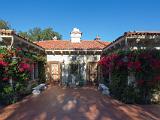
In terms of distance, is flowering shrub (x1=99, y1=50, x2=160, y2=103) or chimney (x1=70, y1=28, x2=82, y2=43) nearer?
flowering shrub (x1=99, y1=50, x2=160, y2=103)

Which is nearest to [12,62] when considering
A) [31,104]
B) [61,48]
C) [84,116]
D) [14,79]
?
[14,79]

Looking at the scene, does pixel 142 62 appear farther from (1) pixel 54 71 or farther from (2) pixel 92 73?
(1) pixel 54 71

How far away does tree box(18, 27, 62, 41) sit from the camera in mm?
53344

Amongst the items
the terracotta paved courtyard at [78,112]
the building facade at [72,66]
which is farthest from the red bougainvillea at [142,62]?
the building facade at [72,66]

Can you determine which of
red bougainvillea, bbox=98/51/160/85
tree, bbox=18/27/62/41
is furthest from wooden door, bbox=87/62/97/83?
tree, bbox=18/27/62/41

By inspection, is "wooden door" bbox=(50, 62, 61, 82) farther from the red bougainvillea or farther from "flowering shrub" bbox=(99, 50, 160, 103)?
the red bougainvillea

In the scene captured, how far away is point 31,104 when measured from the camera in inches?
477

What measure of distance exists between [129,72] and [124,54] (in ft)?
2.99

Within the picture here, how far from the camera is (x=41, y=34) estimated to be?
5503 cm

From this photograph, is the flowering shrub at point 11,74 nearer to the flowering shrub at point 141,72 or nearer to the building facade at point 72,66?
the flowering shrub at point 141,72

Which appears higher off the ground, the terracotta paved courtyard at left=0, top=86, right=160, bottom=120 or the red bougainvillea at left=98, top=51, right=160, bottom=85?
the red bougainvillea at left=98, top=51, right=160, bottom=85

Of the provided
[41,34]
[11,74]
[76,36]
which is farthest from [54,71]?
[41,34]

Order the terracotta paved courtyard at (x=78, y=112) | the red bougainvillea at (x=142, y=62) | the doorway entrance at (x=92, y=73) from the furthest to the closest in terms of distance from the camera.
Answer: the doorway entrance at (x=92, y=73) → the red bougainvillea at (x=142, y=62) → the terracotta paved courtyard at (x=78, y=112)

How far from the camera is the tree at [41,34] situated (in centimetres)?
5334
